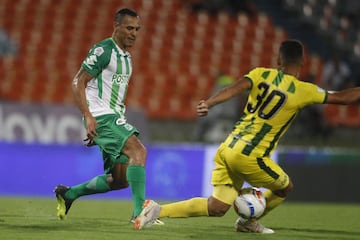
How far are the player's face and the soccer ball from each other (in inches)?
66.1

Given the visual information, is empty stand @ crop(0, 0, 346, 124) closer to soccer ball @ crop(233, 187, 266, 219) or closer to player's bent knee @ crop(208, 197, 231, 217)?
soccer ball @ crop(233, 187, 266, 219)

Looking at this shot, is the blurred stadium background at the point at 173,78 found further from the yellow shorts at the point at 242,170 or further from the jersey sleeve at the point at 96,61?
the yellow shorts at the point at 242,170

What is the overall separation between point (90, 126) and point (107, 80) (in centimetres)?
57

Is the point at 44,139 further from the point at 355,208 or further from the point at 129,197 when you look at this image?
the point at 355,208

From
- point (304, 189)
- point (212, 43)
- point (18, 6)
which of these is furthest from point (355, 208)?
A: point (18, 6)

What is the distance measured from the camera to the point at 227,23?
20.5 meters

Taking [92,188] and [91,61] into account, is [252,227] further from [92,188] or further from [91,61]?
[91,61]

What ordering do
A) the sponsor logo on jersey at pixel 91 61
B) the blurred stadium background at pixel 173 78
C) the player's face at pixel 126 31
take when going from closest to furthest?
the sponsor logo on jersey at pixel 91 61
the player's face at pixel 126 31
the blurred stadium background at pixel 173 78

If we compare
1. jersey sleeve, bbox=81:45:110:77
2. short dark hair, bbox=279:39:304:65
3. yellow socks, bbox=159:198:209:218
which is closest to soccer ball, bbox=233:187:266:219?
yellow socks, bbox=159:198:209:218

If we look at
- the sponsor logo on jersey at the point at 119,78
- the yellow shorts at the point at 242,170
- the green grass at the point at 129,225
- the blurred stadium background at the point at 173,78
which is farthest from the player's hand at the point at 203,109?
the blurred stadium background at the point at 173,78

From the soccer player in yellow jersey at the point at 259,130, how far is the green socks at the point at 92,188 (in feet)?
3.54

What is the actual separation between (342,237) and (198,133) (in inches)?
345

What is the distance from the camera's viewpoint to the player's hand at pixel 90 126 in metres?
7.97

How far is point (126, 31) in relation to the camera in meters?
8.41
